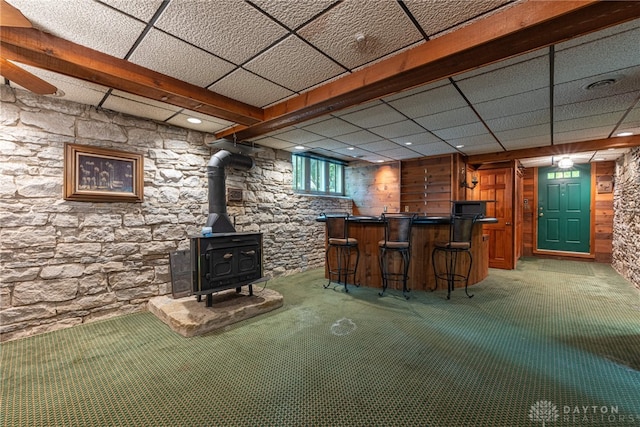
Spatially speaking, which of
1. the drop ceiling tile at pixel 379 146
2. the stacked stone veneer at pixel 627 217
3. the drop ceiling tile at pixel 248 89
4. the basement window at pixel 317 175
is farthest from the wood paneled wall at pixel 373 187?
the drop ceiling tile at pixel 248 89

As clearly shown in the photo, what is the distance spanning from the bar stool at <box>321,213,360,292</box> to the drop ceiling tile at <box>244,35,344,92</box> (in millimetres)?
2011

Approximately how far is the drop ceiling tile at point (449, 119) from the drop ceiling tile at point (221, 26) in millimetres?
2230

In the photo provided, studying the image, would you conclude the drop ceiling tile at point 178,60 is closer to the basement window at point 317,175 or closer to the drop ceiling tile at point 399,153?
the basement window at point 317,175

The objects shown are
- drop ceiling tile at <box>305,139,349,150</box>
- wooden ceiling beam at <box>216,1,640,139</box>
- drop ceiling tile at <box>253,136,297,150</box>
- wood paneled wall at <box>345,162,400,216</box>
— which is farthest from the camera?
wood paneled wall at <box>345,162,400,216</box>

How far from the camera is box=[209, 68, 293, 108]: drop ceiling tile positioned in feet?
7.93

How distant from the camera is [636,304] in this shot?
332 centimetres

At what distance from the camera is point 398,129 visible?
12.5 feet

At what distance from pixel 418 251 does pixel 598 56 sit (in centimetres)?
277

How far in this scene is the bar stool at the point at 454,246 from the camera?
363 cm

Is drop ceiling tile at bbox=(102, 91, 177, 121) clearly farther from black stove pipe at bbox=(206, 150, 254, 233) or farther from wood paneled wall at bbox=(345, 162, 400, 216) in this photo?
wood paneled wall at bbox=(345, 162, 400, 216)

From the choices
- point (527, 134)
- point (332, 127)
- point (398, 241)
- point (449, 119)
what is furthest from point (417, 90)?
point (527, 134)

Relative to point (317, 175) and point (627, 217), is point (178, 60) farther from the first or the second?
point (627, 217)

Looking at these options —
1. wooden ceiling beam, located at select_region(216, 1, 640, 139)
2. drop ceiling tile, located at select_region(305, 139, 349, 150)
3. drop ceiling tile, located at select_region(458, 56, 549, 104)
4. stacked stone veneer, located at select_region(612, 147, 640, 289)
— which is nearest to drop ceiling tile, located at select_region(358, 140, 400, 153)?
drop ceiling tile, located at select_region(305, 139, 349, 150)

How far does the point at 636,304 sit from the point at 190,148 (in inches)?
240
